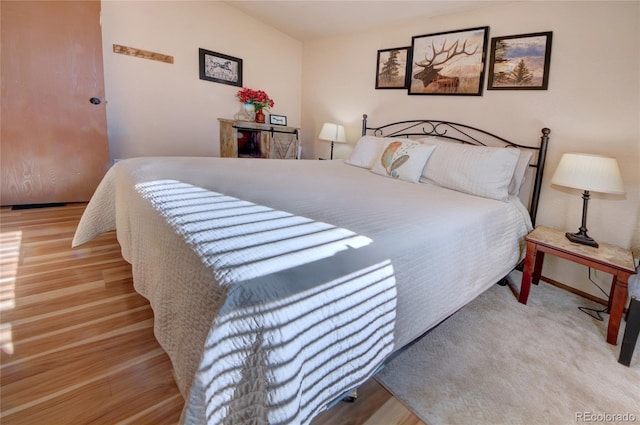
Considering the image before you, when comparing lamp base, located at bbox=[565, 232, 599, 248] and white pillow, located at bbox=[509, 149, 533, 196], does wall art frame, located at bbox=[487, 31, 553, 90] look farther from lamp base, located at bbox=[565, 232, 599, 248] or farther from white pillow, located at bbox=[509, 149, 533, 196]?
lamp base, located at bbox=[565, 232, 599, 248]

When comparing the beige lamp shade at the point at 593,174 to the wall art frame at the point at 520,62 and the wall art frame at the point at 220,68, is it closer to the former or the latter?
the wall art frame at the point at 520,62

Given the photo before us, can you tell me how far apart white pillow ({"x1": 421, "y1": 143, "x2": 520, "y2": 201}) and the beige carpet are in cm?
78

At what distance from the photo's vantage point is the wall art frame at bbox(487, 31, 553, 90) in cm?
232

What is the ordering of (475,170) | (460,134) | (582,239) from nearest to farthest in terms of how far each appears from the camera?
(582,239) < (475,170) < (460,134)

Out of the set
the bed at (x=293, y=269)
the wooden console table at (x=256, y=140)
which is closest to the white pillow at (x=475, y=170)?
the bed at (x=293, y=269)

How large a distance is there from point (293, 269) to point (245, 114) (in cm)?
393

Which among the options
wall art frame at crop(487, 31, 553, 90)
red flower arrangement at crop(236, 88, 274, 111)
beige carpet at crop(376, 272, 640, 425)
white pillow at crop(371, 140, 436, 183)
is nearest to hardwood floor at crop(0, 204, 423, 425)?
beige carpet at crop(376, 272, 640, 425)

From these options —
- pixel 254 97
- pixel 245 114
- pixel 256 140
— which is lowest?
pixel 256 140

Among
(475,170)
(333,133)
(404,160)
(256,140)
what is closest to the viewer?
(475,170)

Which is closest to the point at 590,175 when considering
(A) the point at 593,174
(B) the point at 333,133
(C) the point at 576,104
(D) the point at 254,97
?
(A) the point at 593,174

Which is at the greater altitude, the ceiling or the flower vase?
the ceiling

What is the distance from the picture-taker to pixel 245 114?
4.27 meters

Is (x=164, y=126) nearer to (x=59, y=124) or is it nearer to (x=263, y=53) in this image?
(x=59, y=124)

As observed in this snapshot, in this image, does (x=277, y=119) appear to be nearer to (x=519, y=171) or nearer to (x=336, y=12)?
(x=336, y=12)
